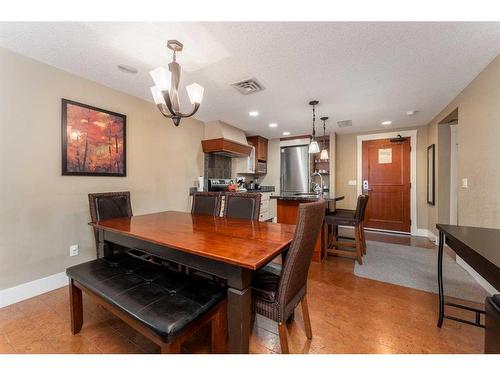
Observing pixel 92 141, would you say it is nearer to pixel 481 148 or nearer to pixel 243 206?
pixel 243 206

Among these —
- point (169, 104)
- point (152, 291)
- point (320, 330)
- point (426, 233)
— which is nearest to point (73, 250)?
point (152, 291)

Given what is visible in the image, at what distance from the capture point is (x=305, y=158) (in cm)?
514

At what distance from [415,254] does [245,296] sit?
330 centimetres

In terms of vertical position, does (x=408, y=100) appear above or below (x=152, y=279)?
above

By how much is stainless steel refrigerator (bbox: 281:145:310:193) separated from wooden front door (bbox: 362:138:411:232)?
131 centimetres

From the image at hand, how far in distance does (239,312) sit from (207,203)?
1564 mm

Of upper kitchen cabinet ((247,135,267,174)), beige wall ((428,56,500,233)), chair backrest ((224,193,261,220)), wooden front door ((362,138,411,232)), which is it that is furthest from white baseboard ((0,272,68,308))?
wooden front door ((362,138,411,232))

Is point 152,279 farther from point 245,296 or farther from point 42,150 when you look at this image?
point 42,150

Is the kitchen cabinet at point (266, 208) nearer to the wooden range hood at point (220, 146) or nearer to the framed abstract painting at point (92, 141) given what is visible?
the wooden range hood at point (220, 146)

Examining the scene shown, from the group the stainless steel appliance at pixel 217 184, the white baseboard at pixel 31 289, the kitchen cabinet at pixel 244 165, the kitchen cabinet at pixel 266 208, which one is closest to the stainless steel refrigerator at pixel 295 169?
the kitchen cabinet at pixel 266 208

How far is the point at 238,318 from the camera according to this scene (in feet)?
3.44
